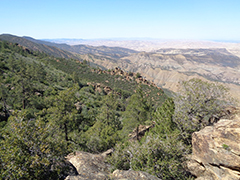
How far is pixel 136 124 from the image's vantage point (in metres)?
27.1

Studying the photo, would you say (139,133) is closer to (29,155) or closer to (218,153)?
(218,153)

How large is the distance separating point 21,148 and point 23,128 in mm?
1317

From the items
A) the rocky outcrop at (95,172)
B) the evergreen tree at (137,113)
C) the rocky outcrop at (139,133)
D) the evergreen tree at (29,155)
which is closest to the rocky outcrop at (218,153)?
the rocky outcrop at (95,172)

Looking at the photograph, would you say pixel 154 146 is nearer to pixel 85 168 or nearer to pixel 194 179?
pixel 194 179

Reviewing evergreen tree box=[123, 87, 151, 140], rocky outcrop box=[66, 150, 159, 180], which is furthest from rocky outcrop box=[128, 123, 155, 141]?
rocky outcrop box=[66, 150, 159, 180]

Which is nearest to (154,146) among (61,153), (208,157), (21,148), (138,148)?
(138,148)

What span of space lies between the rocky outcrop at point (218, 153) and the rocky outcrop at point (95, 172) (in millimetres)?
4964

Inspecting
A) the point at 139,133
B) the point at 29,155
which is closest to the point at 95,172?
the point at 29,155

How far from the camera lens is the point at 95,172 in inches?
498

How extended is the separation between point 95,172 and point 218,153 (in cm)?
1052

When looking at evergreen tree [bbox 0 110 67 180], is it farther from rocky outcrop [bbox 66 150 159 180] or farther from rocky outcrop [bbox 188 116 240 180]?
rocky outcrop [bbox 188 116 240 180]

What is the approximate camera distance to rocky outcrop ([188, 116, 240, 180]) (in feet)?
36.9

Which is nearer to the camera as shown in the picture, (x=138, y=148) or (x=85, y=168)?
(x=85, y=168)

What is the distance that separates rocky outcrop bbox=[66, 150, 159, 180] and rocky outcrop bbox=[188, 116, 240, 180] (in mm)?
4964
